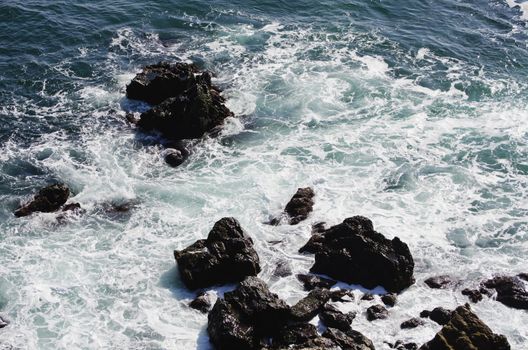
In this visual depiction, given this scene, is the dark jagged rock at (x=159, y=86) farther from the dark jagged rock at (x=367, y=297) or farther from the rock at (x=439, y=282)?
the rock at (x=439, y=282)

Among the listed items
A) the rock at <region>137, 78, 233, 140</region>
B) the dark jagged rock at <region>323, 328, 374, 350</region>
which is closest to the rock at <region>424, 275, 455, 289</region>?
the dark jagged rock at <region>323, 328, 374, 350</region>

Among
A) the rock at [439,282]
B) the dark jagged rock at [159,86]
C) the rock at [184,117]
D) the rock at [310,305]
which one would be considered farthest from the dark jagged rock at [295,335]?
the dark jagged rock at [159,86]

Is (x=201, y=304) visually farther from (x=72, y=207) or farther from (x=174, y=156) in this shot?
(x=174, y=156)

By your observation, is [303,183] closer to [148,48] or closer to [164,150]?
[164,150]

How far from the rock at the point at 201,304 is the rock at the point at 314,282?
4267 millimetres

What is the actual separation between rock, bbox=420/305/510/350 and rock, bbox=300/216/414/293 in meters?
3.61

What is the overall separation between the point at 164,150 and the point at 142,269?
9542mm

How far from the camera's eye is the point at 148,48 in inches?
1666

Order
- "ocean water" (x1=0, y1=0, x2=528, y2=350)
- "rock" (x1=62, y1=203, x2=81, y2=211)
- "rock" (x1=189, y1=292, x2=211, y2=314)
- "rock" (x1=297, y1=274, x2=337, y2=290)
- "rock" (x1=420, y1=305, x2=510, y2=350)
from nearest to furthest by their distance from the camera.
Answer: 1. "rock" (x1=420, y1=305, x2=510, y2=350)
2. "rock" (x1=189, y1=292, x2=211, y2=314)
3. "ocean water" (x1=0, y1=0, x2=528, y2=350)
4. "rock" (x1=297, y1=274, x2=337, y2=290)
5. "rock" (x1=62, y1=203, x2=81, y2=211)

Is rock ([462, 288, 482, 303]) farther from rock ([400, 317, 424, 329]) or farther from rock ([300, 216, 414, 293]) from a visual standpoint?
rock ([400, 317, 424, 329])

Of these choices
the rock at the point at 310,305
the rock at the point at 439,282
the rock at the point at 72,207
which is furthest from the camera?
the rock at the point at 72,207

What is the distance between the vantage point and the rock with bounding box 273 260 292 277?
2394 cm

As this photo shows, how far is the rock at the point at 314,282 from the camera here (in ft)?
76.4

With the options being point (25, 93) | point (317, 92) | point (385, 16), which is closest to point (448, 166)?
point (317, 92)
